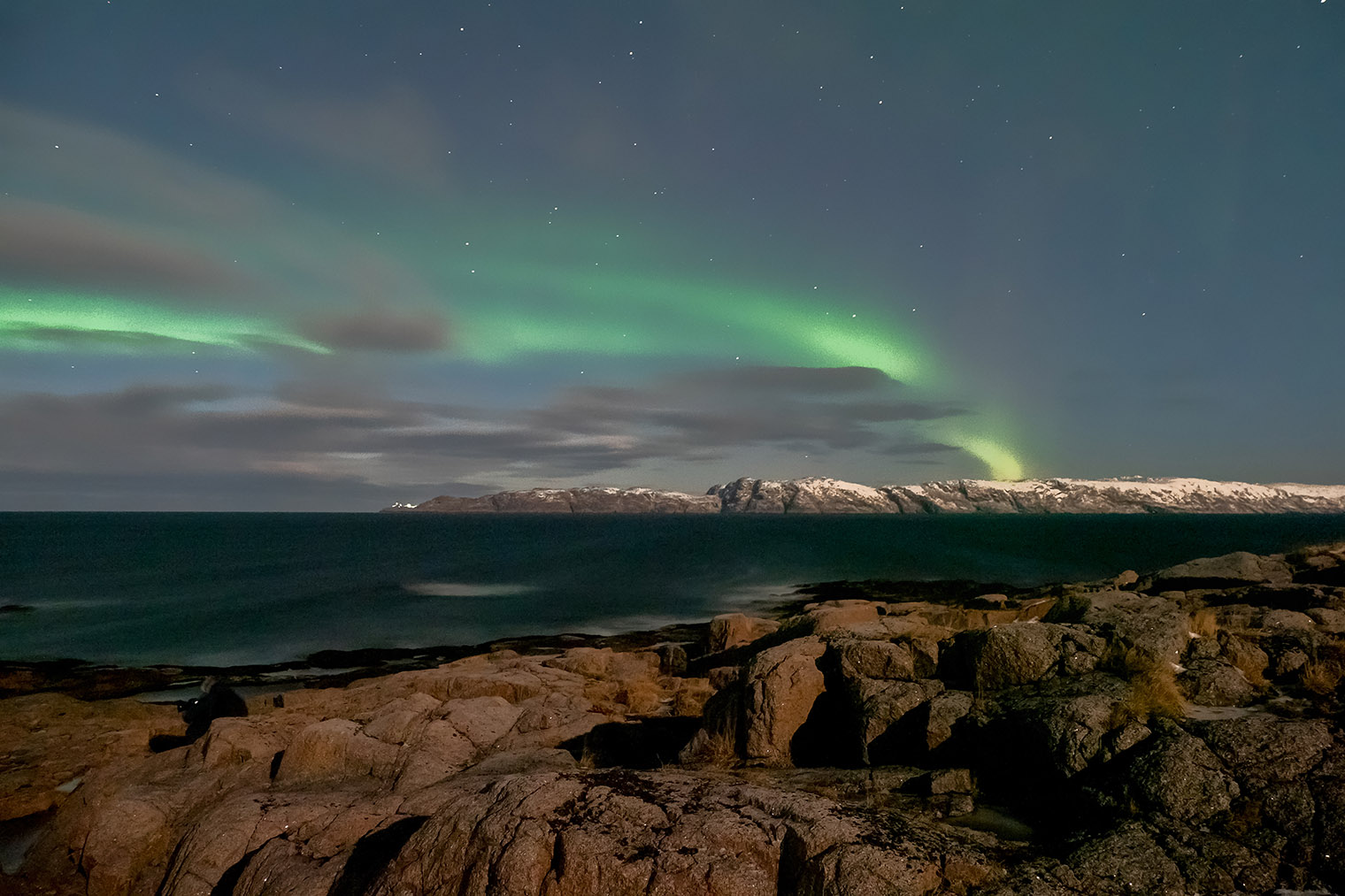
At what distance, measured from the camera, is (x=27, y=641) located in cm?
4756

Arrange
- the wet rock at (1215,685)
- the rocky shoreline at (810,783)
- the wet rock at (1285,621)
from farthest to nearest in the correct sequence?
Result: 1. the wet rock at (1285,621)
2. the wet rock at (1215,685)
3. the rocky shoreline at (810,783)

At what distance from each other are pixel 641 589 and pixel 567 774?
65.2 metres

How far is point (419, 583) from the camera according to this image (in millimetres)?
80625

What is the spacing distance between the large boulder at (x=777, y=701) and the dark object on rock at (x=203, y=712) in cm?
1992

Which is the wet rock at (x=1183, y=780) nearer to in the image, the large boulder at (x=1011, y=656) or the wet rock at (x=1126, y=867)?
the wet rock at (x=1126, y=867)

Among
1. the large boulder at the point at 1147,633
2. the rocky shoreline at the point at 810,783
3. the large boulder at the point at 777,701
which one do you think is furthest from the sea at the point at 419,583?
the large boulder at the point at 1147,633

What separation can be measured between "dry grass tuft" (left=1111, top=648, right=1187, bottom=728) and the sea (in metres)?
41.4

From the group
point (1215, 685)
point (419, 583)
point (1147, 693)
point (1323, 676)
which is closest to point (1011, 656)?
point (1147, 693)

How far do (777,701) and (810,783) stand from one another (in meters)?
2.83

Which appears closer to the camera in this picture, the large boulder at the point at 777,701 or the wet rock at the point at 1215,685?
the wet rock at the point at 1215,685

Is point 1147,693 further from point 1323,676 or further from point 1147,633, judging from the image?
point 1323,676

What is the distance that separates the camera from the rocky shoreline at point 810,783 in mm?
8219

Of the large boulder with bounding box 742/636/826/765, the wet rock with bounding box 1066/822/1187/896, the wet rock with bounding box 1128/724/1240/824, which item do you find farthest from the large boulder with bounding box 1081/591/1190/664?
the large boulder with bounding box 742/636/826/765

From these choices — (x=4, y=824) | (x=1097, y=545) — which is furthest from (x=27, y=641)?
(x=1097, y=545)
